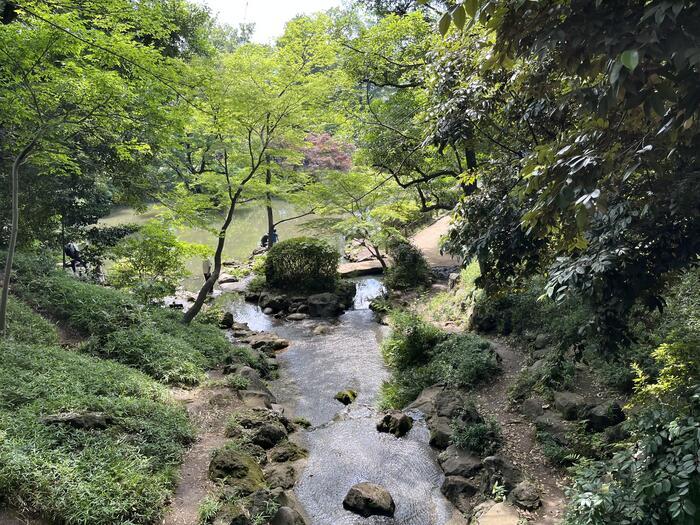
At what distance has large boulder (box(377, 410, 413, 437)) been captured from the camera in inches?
257

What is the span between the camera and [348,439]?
6.58 m

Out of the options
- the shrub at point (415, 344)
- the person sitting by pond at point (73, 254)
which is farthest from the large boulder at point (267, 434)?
the person sitting by pond at point (73, 254)

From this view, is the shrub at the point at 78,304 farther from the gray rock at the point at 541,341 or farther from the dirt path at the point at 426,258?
A: the dirt path at the point at 426,258

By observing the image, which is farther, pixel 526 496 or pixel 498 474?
pixel 498 474

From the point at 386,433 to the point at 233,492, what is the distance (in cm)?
256

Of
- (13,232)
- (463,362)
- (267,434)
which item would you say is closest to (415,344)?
(463,362)

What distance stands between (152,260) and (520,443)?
9.28 m

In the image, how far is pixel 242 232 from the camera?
87.1 ft

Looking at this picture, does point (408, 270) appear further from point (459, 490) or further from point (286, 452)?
point (459, 490)

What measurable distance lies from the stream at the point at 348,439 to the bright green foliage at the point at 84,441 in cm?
171

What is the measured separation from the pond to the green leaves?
14231mm

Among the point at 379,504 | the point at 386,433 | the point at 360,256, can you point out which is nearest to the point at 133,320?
the point at 386,433

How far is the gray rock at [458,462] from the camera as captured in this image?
17.4 feet

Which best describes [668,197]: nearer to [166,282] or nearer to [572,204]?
[572,204]
